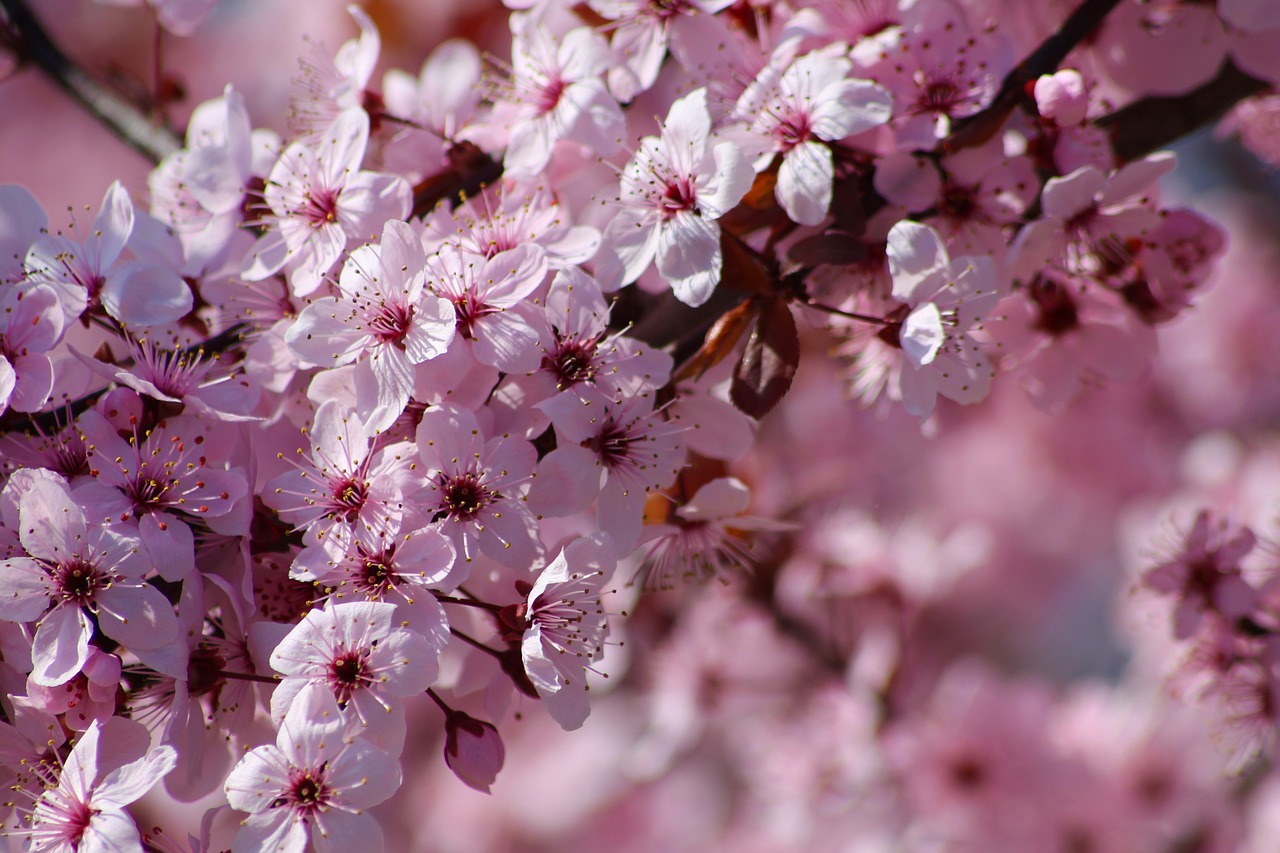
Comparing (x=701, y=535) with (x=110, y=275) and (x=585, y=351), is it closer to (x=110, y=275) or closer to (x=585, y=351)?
(x=585, y=351)

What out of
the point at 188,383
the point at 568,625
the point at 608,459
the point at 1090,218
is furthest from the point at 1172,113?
the point at 188,383

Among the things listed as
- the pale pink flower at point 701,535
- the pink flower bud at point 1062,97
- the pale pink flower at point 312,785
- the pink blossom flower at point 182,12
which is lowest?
the pale pink flower at point 701,535

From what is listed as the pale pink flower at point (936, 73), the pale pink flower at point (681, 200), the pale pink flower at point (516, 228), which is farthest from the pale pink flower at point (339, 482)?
the pale pink flower at point (936, 73)

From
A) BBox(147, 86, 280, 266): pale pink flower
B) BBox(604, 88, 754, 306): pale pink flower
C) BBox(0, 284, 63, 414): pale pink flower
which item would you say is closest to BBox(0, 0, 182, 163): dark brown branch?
BBox(147, 86, 280, 266): pale pink flower

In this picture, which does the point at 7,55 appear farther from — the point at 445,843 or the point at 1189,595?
the point at 445,843

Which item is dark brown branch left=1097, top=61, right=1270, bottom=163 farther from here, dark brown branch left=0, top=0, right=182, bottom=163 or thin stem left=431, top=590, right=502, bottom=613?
dark brown branch left=0, top=0, right=182, bottom=163

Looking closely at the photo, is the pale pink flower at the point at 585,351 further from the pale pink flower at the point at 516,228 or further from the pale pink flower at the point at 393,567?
the pale pink flower at the point at 393,567
